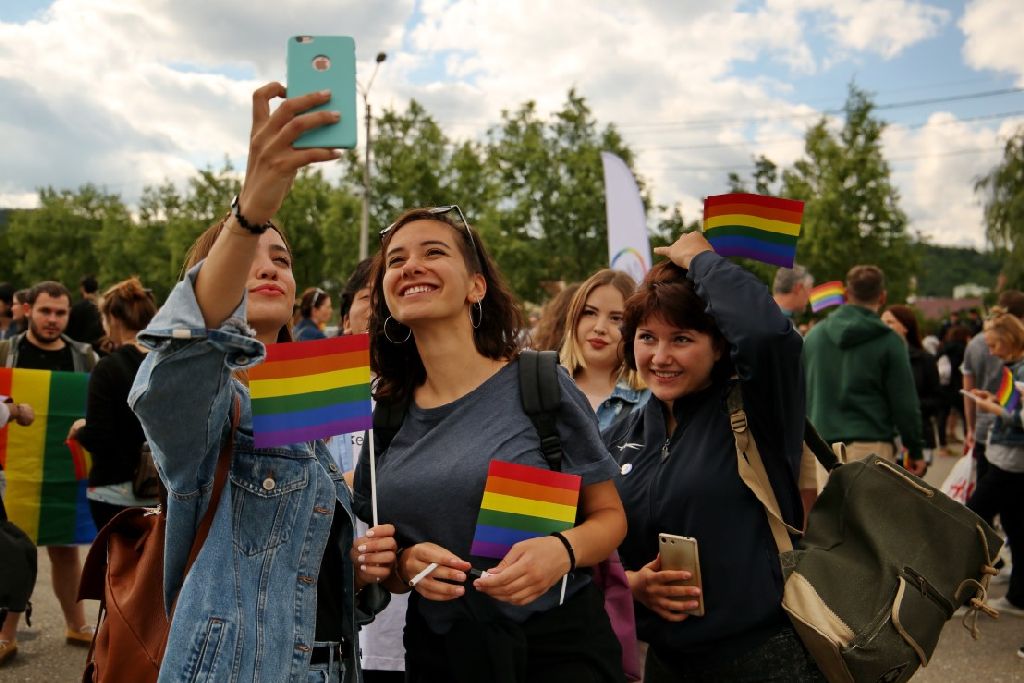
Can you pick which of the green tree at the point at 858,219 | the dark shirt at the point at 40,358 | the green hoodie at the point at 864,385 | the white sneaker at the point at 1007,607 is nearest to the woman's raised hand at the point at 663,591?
the green hoodie at the point at 864,385

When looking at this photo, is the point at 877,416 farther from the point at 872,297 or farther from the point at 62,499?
the point at 62,499

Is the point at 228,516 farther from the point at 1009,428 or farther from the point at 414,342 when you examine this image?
the point at 1009,428

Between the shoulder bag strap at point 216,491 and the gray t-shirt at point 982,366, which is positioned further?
the gray t-shirt at point 982,366

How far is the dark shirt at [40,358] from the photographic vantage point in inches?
235

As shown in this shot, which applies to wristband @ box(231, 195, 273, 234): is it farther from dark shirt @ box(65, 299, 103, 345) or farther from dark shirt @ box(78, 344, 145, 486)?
dark shirt @ box(65, 299, 103, 345)

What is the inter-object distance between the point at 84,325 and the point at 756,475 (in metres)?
8.02

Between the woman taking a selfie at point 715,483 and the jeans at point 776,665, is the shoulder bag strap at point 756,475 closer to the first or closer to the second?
the woman taking a selfie at point 715,483

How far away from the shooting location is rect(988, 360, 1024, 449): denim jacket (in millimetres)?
5641

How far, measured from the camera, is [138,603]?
1.83m

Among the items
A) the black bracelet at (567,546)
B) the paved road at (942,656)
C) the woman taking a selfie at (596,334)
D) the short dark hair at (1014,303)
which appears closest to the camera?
the black bracelet at (567,546)

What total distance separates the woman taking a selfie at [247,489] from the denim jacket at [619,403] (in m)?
1.75

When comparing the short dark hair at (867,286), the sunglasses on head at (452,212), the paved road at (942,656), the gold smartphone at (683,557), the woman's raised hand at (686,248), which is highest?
the short dark hair at (867,286)

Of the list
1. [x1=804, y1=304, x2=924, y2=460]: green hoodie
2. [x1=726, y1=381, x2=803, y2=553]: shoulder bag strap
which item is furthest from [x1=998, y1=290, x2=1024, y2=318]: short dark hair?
[x1=726, y1=381, x2=803, y2=553]: shoulder bag strap

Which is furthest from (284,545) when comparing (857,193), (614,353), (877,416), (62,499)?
(857,193)
